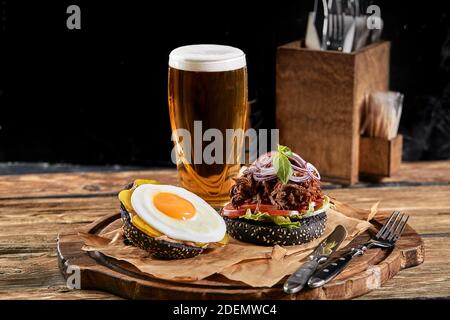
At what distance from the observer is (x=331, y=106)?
8.86 ft

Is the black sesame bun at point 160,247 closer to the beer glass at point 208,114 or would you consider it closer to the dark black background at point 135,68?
the beer glass at point 208,114

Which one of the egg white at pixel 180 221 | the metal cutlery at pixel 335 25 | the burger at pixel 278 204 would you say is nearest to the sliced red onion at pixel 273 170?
the burger at pixel 278 204

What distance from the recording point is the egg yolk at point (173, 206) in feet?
6.32

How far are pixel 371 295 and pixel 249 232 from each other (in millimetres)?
341

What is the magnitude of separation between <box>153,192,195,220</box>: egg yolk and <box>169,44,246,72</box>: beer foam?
15.6 inches

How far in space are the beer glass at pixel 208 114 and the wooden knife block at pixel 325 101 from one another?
1.45 ft

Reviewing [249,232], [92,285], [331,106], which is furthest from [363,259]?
[331,106]

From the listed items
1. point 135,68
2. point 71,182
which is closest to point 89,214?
point 71,182

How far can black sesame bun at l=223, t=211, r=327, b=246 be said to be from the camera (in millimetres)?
1967

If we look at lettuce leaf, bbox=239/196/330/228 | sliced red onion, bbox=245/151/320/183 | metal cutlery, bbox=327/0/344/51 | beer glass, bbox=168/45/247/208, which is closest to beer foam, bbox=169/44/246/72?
beer glass, bbox=168/45/247/208

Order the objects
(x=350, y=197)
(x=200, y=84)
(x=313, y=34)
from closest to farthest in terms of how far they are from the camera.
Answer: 1. (x=200, y=84)
2. (x=350, y=197)
3. (x=313, y=34)

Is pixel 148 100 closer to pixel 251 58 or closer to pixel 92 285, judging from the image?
pixel 251 58

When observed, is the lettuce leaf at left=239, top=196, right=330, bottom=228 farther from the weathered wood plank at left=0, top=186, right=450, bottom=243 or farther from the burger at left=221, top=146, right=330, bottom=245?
the weathered wood plank at left=0, top=186, right=450, bottom=243
